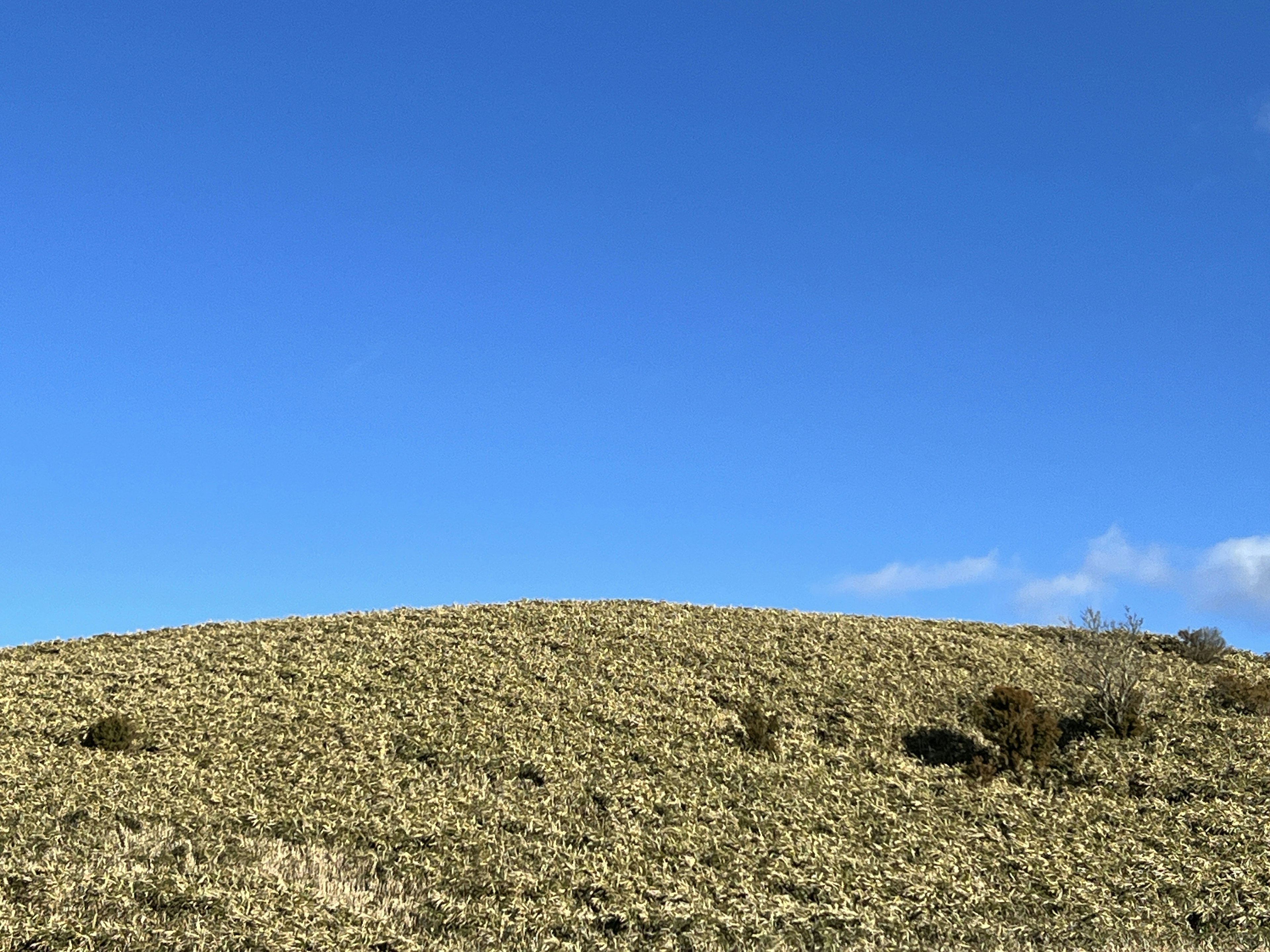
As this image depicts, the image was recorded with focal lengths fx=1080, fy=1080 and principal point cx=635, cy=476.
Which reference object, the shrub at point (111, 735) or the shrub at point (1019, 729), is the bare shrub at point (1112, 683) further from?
the shrub at point (111, 735)

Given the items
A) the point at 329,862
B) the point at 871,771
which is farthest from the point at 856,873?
the point at 329,862

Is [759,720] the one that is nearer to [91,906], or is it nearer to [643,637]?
[643,637]

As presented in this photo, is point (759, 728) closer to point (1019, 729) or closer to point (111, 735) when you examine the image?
point (1019, 729)

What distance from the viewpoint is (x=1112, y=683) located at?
30.8m

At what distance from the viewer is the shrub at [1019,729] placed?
27.6 meters

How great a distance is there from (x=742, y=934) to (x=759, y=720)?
9126 millimetres

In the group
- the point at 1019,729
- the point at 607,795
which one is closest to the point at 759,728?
the point at 607,795

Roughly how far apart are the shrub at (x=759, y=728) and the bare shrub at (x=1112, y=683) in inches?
354

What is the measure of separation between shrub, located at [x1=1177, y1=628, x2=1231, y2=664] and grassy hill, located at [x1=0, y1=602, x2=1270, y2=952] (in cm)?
51

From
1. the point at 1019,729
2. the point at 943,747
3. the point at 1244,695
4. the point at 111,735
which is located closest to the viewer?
the point at 111,735

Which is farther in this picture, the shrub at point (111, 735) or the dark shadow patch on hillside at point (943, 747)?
the dark shadow patch on hillside at point (943, 747)

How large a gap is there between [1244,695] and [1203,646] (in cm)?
593

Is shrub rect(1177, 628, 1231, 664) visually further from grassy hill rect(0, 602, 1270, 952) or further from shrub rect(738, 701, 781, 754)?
shrub rect(738, 701, 781, 754)

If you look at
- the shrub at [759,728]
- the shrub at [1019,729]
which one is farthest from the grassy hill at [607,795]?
the shrub at [1019,729]
